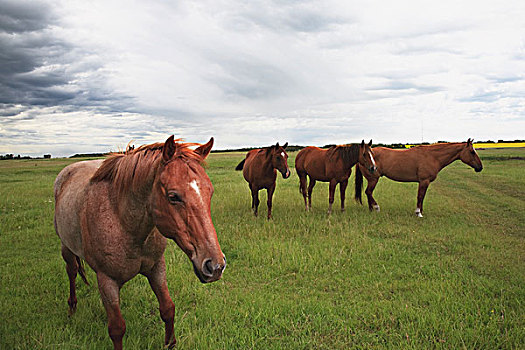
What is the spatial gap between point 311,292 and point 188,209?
3.38 meters

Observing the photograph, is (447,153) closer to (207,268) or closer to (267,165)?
(267,165)

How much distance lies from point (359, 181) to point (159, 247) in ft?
33.8

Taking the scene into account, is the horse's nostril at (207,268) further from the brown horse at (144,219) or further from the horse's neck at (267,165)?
the horse's neck at (267,165)

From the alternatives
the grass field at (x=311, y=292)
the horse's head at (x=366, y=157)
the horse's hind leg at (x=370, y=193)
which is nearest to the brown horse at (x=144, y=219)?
the grass field at (x=311, y=292)

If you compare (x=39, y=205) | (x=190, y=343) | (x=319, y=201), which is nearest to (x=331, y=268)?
(x=190, y=343)

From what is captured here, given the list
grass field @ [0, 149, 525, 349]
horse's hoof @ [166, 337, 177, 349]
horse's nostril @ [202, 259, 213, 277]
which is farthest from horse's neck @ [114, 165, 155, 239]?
grass field @ [0, 149, 525, 349]

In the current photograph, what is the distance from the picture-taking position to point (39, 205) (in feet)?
39.2

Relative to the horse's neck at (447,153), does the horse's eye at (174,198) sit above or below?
below

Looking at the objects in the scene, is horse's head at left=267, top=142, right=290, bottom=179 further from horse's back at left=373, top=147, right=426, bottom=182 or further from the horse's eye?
the horse's eye

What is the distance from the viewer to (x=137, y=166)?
2.74m

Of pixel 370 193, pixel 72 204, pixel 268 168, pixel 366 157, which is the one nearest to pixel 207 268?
pixel 72 204

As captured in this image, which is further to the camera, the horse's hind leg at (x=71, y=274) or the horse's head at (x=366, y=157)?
the horse's head at (x=366, y=157)

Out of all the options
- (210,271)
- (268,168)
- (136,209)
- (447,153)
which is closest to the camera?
(210,271)

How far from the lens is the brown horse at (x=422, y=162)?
35.7 feet
